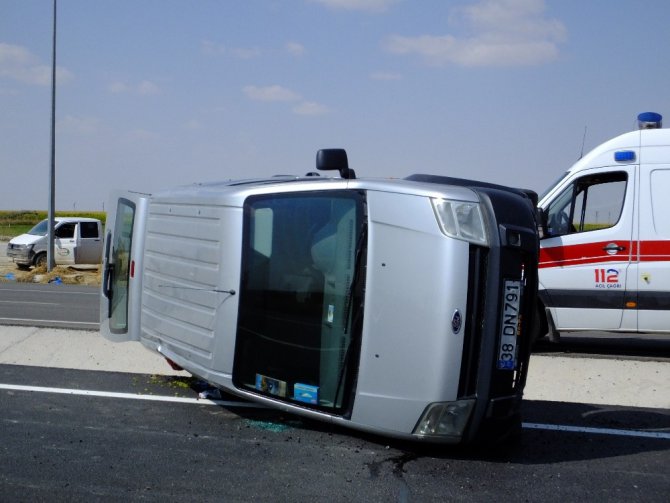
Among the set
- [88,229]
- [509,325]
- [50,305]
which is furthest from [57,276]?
[509,325]

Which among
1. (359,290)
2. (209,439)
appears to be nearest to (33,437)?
(209,439)

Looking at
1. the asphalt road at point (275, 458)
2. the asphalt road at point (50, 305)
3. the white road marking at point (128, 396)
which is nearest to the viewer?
the asphalt road at point (275, 458)

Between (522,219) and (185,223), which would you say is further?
(185,223)

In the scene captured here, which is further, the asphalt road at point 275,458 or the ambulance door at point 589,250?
the ambulance door at point 589,250

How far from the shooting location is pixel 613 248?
1007 cm

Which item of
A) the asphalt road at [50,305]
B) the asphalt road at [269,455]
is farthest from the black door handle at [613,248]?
the asphalt road at [50,305]

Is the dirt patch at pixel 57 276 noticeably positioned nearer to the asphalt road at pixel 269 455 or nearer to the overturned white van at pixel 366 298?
the asphalt road at pixel 269 455

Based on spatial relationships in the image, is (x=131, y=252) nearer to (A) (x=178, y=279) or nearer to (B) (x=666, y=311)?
(A) (x=178, y=279)

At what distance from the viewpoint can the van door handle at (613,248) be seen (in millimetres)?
10062

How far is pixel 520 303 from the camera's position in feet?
19.3

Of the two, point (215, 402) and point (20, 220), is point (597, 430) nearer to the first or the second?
point (215, 402)

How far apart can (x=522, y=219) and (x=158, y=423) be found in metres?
3.24

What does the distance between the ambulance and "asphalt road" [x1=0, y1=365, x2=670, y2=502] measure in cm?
276

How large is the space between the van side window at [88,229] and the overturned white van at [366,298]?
2209 cm
